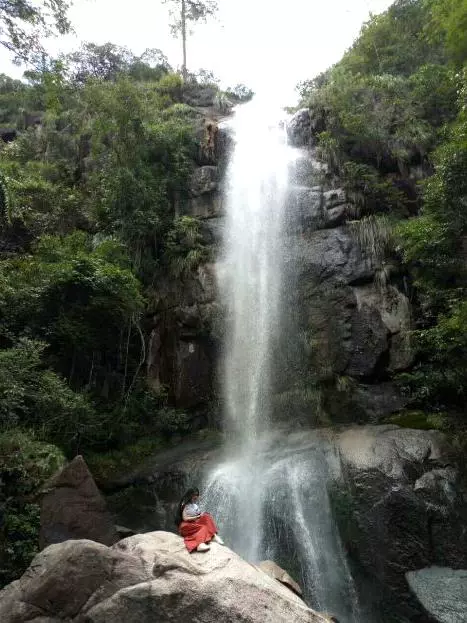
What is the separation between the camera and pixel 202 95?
78.7 feet

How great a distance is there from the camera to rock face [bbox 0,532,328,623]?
15.0 feet

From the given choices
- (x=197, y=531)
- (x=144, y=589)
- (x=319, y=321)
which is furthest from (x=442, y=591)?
(x=319, y=321)

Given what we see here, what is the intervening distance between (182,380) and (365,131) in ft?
31.9

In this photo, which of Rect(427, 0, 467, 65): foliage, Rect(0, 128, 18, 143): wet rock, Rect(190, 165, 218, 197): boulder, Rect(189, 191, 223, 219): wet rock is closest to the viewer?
Rect(427, 0, 467, 65): foliage

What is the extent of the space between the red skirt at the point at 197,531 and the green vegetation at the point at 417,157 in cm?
618

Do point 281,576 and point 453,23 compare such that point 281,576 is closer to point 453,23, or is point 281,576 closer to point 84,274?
point 84,274

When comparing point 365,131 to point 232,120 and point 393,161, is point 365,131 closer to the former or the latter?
point 393,161

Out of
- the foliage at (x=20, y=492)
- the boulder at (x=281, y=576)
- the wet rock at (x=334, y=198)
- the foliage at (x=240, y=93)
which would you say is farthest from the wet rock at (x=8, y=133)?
the boulder at (x=281, y=576)

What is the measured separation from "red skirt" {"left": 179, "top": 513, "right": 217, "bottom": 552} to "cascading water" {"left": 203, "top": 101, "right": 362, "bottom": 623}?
9.44 ft

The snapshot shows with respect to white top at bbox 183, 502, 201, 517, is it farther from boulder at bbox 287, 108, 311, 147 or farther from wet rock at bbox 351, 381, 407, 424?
boulder at bbox 287, 108, 311, 147

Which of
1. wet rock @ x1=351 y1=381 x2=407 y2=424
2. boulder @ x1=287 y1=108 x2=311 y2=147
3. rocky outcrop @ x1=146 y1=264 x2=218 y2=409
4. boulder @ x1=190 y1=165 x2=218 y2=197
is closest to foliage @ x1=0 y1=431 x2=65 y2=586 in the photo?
A: rocky outcrop @ x1=146 y1=264 x2=218 y2=409

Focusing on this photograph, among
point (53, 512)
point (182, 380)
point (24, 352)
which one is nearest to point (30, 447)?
point (53, 512)

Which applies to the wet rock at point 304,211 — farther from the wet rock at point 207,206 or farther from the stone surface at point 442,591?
the stone surface at point 442,591

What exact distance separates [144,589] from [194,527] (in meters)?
1.21
